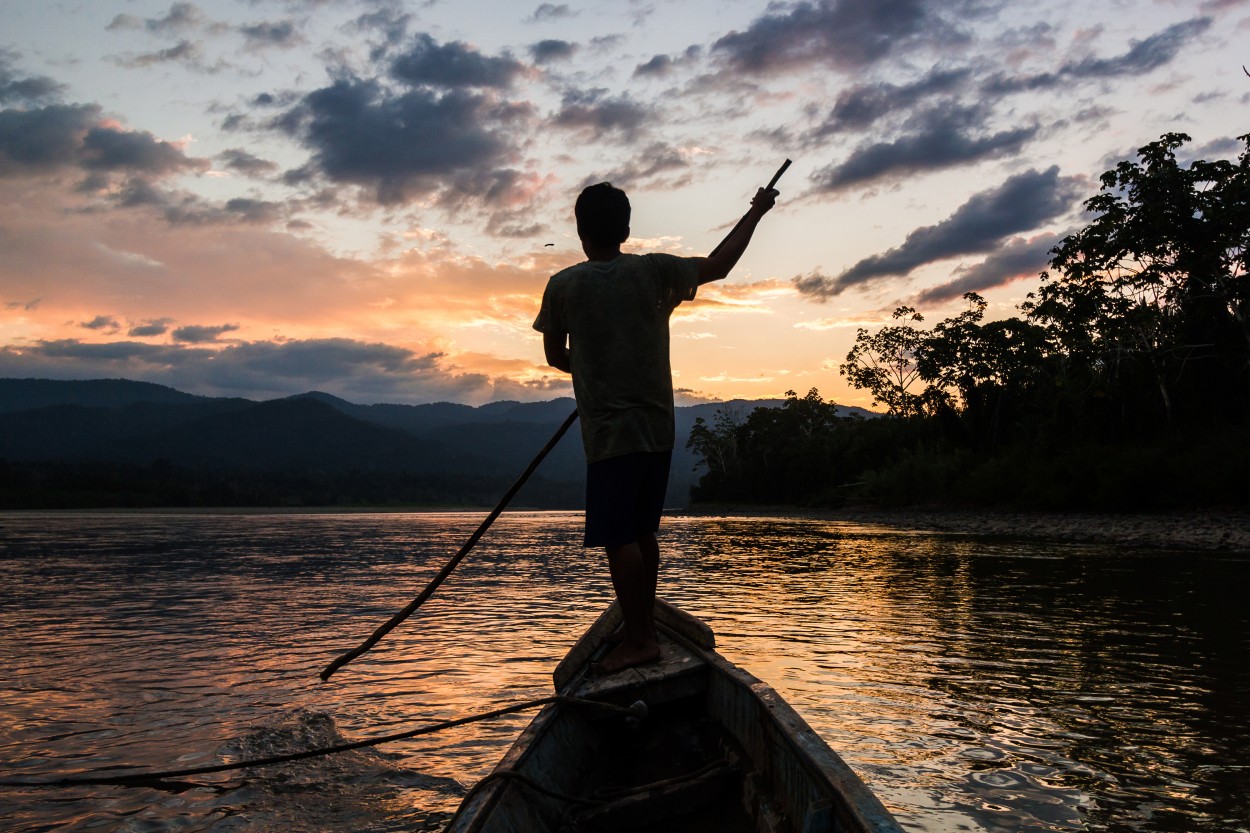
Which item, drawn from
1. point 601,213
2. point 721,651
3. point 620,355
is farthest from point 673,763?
point 721,651

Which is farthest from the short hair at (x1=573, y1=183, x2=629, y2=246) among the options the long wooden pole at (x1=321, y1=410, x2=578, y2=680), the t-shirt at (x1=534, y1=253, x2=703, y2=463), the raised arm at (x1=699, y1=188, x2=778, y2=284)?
the long wooden pole at (x1=321, y1=410, x2=578, y2=680)

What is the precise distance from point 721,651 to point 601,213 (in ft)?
19.6

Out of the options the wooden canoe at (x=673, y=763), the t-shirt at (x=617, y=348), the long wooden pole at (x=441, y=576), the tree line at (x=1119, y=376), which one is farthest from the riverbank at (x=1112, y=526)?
the t-shirt at (x=617, y=348)

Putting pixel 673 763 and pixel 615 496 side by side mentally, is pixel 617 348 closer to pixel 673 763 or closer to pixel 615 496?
pixel 615 496

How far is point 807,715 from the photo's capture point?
6.22 meters

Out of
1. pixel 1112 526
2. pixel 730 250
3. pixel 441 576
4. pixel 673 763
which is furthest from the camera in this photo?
pixel 1112 526

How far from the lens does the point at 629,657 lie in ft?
14.2

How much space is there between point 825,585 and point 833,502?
1971 inches

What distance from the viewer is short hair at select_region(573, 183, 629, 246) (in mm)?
4094

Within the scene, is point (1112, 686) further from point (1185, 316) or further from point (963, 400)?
point (963, 400)

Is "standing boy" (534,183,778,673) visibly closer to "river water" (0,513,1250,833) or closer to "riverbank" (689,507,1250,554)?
"river water" (0,513,1250,833)

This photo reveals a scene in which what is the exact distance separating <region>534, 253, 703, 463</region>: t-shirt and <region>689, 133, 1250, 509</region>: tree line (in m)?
26.7

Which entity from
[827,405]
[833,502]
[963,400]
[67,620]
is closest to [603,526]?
[67,620]

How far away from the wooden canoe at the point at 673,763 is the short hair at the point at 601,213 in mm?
2172
